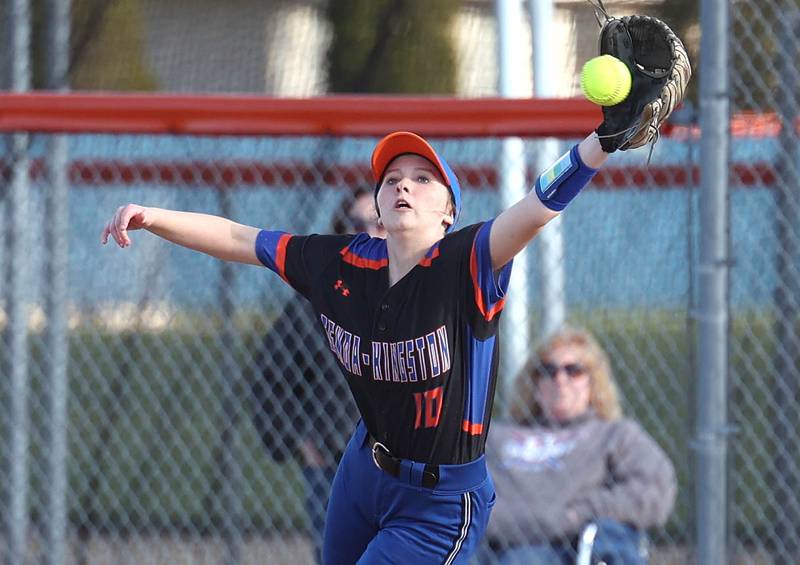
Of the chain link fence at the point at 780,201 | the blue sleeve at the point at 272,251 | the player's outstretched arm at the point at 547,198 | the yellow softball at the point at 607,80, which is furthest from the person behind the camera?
the chain link fence at the point at 780,201

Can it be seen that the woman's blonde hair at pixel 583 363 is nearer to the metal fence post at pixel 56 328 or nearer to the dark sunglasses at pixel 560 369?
the dark sunglasses at pixel 560 369

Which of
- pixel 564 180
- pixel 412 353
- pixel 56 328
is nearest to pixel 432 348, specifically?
pixel 412 353

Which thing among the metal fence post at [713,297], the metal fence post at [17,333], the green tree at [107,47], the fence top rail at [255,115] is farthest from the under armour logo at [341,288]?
the green tree at [107,47]

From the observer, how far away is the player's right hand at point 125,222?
2.76 metres

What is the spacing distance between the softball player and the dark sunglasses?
1404 mm

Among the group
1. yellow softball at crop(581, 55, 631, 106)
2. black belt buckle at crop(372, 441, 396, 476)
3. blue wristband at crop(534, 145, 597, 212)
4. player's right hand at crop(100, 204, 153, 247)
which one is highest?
yellow softball at crop(581, 55, 631, 106)

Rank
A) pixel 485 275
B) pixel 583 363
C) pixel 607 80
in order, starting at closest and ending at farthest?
pixel 607 80 → pixel 485 275 → pixel 583 363

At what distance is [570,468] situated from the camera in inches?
164

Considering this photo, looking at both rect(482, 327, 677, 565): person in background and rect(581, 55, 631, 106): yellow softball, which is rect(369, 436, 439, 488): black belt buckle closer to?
rect(581, 55, 631, 106): yellow softball

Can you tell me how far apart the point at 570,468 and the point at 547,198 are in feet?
6.32

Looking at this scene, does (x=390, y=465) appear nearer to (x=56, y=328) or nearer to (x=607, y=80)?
(x=607, y=80)

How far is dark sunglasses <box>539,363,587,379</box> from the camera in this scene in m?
4.24

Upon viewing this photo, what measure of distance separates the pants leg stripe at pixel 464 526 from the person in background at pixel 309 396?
1548 millimetres

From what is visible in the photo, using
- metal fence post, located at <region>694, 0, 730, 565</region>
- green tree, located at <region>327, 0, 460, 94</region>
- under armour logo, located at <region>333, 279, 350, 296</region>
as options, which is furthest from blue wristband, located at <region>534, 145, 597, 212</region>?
green tree, located at <region>327, 0, 460, 94</region>
